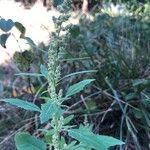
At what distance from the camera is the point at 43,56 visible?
276cm

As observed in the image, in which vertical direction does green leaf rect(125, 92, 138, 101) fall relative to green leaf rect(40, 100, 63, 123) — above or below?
below

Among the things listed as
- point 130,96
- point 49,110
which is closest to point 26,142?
point 49,110

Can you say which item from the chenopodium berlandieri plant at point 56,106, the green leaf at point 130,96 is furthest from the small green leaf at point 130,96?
the chenopodium berlandieri plant at point 56,106

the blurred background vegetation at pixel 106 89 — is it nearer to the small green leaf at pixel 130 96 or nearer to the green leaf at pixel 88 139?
the small green leaf at pixel 130 96

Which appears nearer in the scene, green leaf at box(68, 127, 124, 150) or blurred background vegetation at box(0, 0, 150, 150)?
green leaf at box(68, 127, 124, 150)

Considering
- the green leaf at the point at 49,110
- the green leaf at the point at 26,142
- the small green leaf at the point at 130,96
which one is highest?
the green leaf at the point at 49,110

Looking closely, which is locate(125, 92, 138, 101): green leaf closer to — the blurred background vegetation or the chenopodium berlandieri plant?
the blurred background vegetation

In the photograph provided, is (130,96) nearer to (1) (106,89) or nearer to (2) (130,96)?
(2) (130,96)

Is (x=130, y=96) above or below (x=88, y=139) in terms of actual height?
below

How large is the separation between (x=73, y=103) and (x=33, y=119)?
200 mm

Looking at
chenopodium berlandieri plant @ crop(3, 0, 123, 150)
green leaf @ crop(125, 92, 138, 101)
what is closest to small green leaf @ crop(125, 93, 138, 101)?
green leaf @ crop(125, 92, 138, 101)

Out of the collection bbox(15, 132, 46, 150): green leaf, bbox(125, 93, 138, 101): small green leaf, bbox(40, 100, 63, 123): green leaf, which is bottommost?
bbox(125, 93, 138, 101): small green leaf

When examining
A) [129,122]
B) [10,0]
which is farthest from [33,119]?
[10,0]

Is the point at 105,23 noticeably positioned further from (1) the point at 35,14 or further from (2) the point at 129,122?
(1) the point at 35,14
